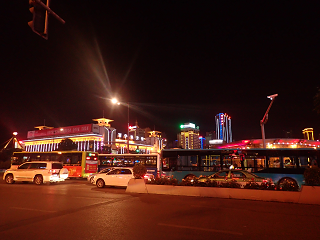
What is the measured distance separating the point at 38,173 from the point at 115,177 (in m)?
6.65

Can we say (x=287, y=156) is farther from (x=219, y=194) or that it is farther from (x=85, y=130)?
(x=85, y=130)

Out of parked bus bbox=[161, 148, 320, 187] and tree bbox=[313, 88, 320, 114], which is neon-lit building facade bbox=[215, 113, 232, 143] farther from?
tree bbox=[313, 88, 320, 114]

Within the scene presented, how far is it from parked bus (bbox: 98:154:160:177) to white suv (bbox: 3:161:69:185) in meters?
5.82

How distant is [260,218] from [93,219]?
519 centimetres

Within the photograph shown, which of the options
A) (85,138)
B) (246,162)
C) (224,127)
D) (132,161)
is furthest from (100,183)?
(224,127)

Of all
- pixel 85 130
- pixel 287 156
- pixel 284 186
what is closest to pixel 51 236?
pixel 284 186

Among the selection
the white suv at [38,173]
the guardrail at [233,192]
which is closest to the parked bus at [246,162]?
the guardrail at [233,192]

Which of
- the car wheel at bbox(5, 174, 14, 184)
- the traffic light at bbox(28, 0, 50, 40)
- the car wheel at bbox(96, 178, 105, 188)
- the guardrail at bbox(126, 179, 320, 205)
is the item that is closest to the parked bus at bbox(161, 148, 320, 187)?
the car wheel at bbox(96, 178, 105, 188)

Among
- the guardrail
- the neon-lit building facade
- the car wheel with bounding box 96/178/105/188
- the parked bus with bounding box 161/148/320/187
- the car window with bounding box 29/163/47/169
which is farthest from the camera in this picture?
the neon-lit building facade

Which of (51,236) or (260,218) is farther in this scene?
(260,218)

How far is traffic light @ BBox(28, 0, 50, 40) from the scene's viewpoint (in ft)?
17.9

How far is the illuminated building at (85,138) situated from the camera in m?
83.9

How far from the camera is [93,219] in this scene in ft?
23.8

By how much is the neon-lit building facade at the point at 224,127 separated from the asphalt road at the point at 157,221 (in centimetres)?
13114
